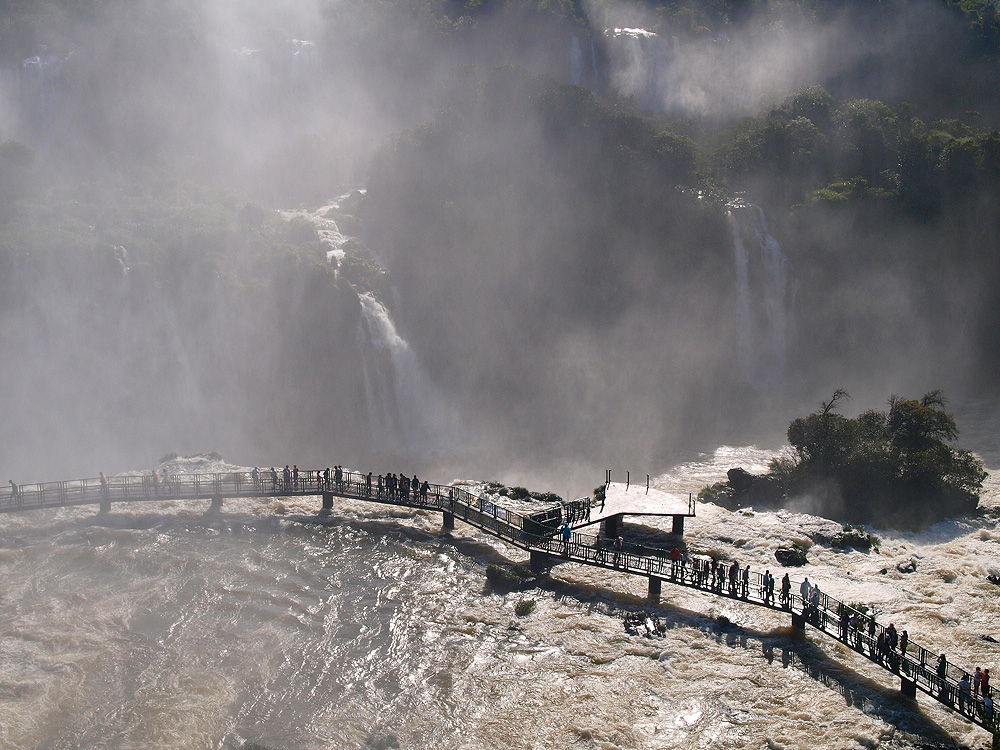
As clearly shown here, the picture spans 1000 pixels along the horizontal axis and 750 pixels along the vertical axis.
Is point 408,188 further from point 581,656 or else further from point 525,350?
point 581,656

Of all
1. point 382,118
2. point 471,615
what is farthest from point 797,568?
point 382,118

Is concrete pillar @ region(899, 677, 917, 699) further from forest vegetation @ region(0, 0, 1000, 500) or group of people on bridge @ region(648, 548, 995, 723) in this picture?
forest vegetation @ region(0, 0, 1000, 500)

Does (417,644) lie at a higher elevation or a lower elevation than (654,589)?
lower

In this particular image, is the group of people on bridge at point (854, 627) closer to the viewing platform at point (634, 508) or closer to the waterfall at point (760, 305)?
the viewing platform at point (634, 508)

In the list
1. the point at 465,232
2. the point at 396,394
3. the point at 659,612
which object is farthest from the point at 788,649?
the point at 465,232

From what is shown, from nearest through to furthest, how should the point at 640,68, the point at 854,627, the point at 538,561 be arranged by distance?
the point at 854,627 < the point at 538,561 < the point at 640,68

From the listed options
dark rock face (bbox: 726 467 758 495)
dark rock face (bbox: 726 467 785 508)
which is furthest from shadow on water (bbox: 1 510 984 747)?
dark rock face (bbox: 726 467 758 495)

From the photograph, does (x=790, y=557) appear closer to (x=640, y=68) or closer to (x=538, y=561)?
(x=538, y=561)
